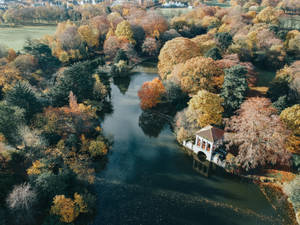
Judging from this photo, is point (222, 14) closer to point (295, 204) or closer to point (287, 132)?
point (287, 132)

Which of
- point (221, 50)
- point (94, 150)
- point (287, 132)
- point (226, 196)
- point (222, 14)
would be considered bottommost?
point (226, 196)

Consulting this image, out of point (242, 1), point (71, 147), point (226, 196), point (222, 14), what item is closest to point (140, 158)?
point (71, 147)

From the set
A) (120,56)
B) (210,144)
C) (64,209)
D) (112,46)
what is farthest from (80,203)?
(112,46)

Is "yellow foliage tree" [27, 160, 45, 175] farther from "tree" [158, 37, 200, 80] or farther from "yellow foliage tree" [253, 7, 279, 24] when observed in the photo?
"yellow foliage tree" [253, 7, 279, 24]

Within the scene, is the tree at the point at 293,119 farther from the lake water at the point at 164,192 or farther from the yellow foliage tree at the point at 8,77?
the yellow foliage tree at the point at 8,77

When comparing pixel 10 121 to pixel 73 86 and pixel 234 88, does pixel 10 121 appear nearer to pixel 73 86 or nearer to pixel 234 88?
pixel 73 86

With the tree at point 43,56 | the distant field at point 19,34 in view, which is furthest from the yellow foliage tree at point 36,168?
the distant field at point 19,34
